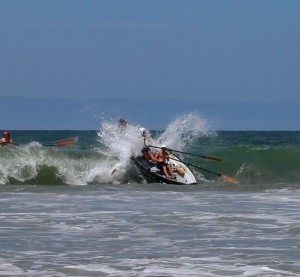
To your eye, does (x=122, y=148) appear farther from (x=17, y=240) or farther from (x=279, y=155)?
(x=17, y=240)

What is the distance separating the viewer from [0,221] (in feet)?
46.5

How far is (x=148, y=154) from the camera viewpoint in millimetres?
24531

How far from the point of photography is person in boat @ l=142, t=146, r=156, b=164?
79.7 ft

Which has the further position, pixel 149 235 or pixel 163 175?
pixel 163 175

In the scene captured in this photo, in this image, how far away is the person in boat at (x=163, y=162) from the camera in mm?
23656

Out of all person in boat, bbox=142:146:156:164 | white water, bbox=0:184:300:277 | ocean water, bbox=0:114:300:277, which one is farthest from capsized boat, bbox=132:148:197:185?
white water, bbox=0:184:300:277

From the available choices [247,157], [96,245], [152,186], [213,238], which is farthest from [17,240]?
[247,157]

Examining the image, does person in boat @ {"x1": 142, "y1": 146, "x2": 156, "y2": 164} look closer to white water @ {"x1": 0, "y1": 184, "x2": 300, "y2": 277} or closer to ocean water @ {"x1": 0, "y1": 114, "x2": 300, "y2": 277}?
ocean water @ {"x1": 0, "y1": 114, "x2": 300, "y2": 277}

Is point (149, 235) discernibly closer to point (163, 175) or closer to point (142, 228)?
point (142, 228)

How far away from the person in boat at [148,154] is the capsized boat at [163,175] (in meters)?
0.06

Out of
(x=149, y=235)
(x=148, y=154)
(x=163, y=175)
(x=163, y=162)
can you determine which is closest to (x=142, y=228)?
(x=149, y=235)

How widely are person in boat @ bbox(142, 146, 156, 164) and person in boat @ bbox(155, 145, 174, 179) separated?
16 centimetres

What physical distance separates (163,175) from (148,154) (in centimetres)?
124

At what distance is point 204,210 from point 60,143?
12765mm
